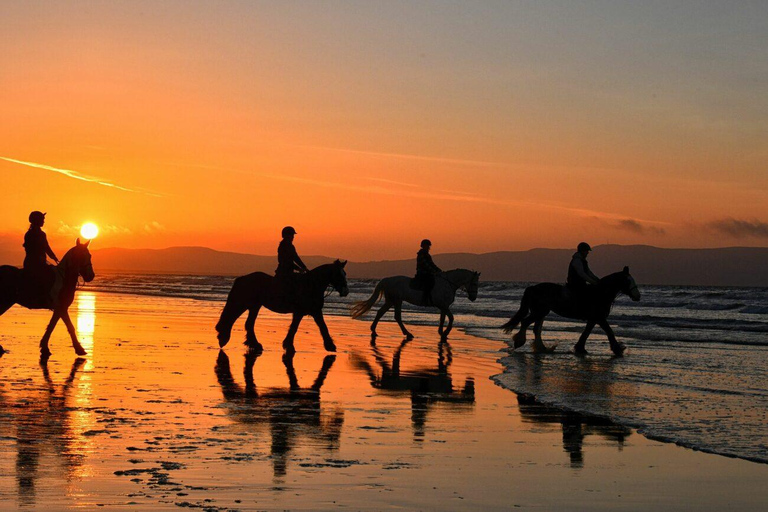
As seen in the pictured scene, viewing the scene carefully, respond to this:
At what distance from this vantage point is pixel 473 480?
6531mm

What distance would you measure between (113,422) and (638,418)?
5.29m

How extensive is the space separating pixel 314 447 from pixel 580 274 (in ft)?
39.2

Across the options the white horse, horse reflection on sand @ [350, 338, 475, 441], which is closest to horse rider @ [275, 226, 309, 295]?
horse reflection on sand @ [350, 338, 475, 441]

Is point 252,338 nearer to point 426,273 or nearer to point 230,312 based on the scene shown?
point 230,312

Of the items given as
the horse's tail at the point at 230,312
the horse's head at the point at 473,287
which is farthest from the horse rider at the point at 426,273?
the horse's tail at the point at 230,312

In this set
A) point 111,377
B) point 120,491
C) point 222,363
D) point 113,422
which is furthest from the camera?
point 222,363

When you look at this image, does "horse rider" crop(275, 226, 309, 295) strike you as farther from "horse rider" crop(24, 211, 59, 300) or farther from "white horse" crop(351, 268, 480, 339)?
"white horse" crop(351, 268, 480, 339)

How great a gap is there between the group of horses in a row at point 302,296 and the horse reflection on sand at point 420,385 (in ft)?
4.52

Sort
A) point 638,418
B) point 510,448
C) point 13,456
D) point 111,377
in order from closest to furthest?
point 13,456 → point 510,448 → point 638,418 → point 111,377

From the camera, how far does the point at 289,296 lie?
16.2 m

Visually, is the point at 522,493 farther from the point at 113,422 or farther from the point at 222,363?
the point at 222,363

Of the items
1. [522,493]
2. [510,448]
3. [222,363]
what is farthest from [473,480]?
[222,363]

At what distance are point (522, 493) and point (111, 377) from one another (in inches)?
283

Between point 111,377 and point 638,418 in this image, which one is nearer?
point 638,418
